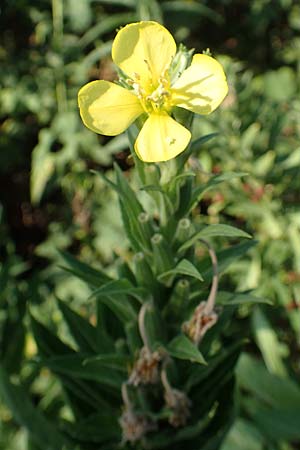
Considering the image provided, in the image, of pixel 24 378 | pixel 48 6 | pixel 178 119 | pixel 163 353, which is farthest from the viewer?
pixel 48 6

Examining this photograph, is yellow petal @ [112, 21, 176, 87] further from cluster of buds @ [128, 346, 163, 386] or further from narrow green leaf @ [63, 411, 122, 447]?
narrow green leaf @ [63, 411, 122, 447]

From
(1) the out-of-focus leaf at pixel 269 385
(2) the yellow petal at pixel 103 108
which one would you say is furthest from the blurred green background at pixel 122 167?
(2) the yellow petal at pixel 103 108

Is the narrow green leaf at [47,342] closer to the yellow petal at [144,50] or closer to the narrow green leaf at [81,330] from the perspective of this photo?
the narrow green leaf at [81,330]

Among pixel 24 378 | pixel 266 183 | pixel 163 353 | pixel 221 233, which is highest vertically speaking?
pixel 221 233

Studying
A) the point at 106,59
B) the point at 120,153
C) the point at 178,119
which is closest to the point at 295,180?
the point at 120,153

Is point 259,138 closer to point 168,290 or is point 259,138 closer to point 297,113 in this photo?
point 297,113

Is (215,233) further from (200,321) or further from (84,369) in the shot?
Answer: (84,369)

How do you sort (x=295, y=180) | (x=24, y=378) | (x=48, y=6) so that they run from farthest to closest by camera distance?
1. (x=48, y=6)
2. (x=295, y=180)
3. (x=24, y=378)
